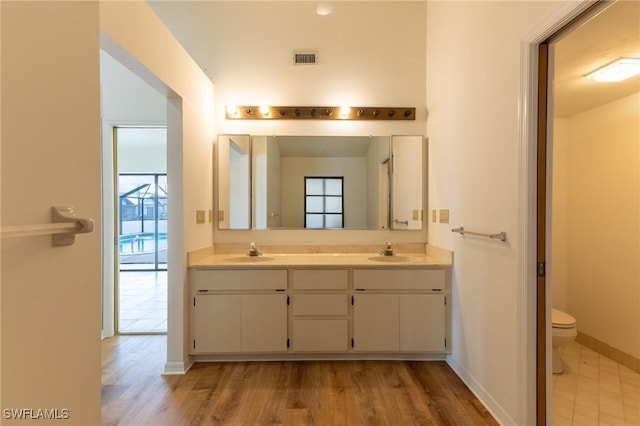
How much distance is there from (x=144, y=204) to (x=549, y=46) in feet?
24.6

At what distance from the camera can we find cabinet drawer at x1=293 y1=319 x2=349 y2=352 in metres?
2.54

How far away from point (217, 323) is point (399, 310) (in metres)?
1.48

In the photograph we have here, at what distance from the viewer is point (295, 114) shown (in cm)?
305

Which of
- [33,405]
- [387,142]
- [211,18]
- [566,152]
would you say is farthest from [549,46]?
[211,18]

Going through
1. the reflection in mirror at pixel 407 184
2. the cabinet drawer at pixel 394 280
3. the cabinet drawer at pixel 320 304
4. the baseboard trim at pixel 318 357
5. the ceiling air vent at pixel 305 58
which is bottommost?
the baseboard trim at pixel 318 357

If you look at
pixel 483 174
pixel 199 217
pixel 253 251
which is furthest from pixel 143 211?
pixel 483 174

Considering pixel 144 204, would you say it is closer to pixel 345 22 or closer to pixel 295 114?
pixel 295 114

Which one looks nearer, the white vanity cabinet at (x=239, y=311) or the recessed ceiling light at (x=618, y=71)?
the recessed ceiling light at (x=618, y=71)

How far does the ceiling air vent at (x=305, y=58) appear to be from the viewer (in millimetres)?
3023

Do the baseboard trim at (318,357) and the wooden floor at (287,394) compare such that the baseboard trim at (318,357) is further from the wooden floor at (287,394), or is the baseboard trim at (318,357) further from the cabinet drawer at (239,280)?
the cabinet drawer at (239,280)

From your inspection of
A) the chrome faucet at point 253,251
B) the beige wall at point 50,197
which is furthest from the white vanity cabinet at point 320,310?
the beige wall at point 50,197

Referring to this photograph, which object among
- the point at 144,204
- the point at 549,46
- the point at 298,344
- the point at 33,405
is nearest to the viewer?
the point at 33,405

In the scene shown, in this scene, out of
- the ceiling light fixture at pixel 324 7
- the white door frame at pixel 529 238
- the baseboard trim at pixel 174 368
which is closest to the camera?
the white door frame at pixel 529 238

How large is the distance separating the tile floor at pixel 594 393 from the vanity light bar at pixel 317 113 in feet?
8.11
